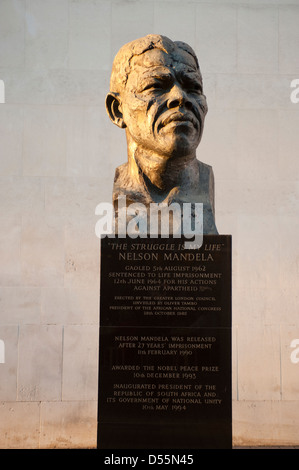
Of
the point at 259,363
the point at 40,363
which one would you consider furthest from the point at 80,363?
the point at 259,363

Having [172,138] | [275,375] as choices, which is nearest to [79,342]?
[275,375]

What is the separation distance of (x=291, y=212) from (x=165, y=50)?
254cm

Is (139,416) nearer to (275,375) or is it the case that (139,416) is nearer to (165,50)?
(165,50)

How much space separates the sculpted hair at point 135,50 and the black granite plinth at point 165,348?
1.05 m

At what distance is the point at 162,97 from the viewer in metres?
3.49

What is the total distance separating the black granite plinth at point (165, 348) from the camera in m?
3.29

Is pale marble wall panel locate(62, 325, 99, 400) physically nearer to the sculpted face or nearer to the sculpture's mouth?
the sculpted face

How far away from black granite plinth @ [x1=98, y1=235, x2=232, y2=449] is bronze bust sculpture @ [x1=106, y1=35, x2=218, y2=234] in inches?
14.6

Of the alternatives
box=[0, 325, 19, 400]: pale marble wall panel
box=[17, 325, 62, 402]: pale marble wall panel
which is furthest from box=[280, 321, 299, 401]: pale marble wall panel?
box=[0, 325, 19, 400]: pale marble wall panel

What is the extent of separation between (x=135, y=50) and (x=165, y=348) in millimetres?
1732

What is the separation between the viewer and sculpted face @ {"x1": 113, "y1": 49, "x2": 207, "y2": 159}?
346 cm

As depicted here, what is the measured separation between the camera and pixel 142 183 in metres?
3.71

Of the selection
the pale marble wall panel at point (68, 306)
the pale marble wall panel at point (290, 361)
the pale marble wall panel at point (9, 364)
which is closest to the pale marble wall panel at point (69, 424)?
the pale marble wall panel at point (9, 364)

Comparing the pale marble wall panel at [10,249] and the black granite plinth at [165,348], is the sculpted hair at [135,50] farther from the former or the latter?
the pale marble wall panel at [10,249]
